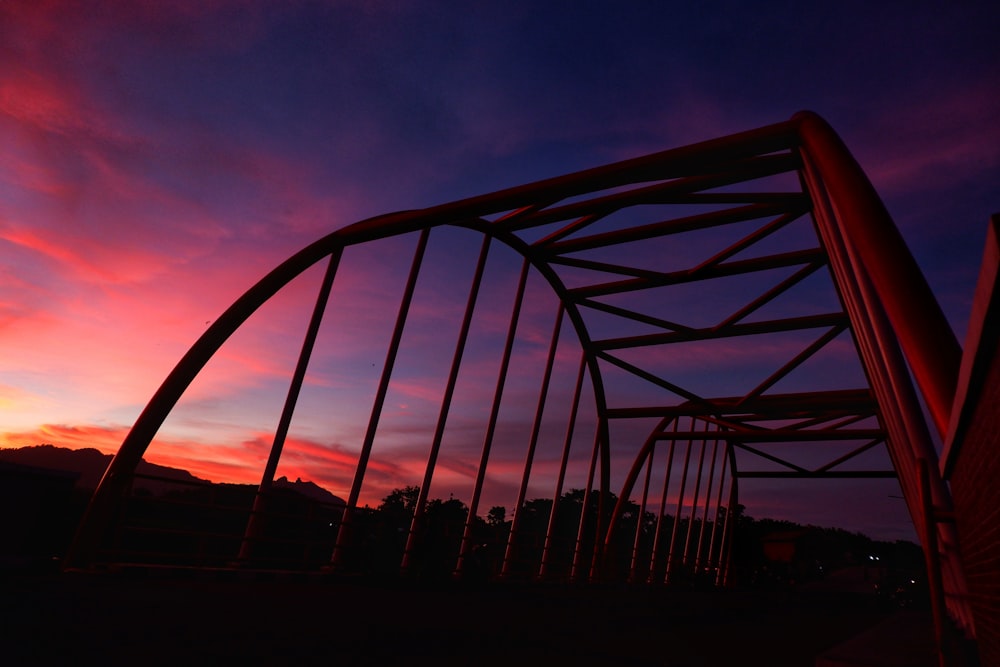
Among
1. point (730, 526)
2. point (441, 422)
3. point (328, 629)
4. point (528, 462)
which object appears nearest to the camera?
point (328, 629)

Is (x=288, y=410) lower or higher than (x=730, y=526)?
lower

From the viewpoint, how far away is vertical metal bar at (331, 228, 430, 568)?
11773 millimetres

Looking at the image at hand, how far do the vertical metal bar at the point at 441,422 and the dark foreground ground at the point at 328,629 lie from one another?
1414mm

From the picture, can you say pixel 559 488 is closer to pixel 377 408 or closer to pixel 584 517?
pixel 584 517

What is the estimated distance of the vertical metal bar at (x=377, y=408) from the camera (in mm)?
11773

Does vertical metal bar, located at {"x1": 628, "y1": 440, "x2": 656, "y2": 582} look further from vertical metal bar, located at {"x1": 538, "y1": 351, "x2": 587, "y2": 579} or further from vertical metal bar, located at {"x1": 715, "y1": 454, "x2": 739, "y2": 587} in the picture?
vertical metal bar, located at {"x1": 715, "y1": 454, "x2": 739, "y2": 587}

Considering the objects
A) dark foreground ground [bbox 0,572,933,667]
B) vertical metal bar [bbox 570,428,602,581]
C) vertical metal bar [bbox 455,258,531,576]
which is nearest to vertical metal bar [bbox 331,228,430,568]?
dark foreground ground [bbox 0,572,933,667]

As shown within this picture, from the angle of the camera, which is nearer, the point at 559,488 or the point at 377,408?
the point at 377,408

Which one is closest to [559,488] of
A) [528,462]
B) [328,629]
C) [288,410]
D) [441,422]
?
[528,462]

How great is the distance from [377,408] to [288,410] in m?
1.67

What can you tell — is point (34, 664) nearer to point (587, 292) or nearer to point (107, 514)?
point (107, 514)

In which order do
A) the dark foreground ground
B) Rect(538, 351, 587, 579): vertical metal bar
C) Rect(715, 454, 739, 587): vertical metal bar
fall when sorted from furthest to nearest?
Rect(715, 454, 739, 587): vertical metal bar
Rect(538, 351, 587, 579): vertical metal bar
the dark foreground ground

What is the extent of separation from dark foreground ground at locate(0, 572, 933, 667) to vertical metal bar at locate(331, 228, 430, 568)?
0.76 metres

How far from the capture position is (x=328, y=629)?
6.21m
